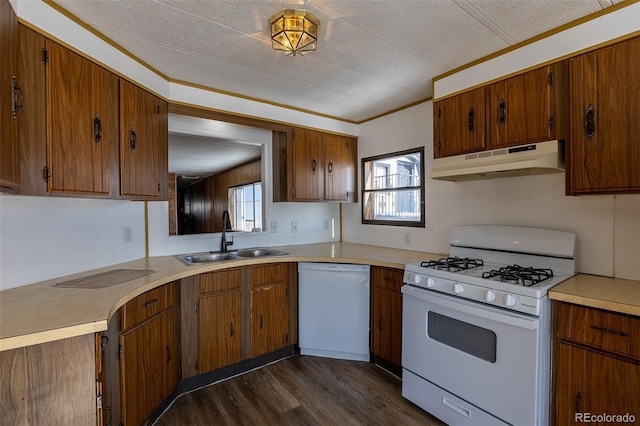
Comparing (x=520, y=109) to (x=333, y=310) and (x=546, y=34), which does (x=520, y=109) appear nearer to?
(x=546, y=34)

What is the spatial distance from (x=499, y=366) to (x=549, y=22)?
1906 mm

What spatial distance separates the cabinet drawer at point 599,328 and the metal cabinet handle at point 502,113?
1.16 meters

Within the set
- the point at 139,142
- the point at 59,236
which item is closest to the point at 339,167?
the point at 139,142

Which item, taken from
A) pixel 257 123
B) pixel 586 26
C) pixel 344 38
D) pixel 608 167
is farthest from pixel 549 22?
pixel 257 123

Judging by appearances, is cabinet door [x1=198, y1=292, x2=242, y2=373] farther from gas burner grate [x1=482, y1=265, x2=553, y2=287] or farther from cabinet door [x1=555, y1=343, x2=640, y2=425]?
cabinet door [x1=555, y1=343, x2=640, y2=425]

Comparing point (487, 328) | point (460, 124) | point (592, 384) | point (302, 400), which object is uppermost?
point (460, 124)

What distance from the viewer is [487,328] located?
1.68m

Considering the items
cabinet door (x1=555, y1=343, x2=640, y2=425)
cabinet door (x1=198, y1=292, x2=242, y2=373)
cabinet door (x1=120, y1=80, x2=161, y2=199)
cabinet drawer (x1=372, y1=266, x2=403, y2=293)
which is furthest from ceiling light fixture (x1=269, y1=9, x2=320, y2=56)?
cabinet door (x1=555, y1=343, x2=640, y2=425)

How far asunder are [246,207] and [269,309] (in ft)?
3.47

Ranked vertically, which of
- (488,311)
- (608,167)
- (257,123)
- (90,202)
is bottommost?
(488,311)

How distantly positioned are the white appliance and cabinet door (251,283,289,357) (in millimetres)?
1060

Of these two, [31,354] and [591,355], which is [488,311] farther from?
[31,354]

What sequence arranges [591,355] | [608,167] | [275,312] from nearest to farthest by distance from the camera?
[591,355] → [608,167] → [275,312]

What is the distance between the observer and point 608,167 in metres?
1.59
